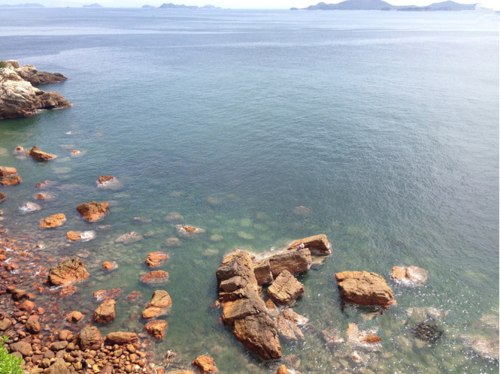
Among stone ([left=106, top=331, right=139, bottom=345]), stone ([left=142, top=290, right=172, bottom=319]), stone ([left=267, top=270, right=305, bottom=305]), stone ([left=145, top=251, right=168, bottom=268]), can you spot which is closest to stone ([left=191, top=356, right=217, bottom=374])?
stone ([left=106, top=331, right=139, bottom=345])

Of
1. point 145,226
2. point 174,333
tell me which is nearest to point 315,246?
point 174,333

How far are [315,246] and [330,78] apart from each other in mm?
83343

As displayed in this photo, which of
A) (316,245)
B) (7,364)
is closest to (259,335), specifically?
(316,245)

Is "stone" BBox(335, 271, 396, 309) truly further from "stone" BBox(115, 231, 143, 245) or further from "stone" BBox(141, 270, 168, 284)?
"stone" BBox(115, 231, 143, 245)

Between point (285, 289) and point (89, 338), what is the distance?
17744mm

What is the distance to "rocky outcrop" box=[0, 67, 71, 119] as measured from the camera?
77000 mm

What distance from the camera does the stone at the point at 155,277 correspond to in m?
35.2

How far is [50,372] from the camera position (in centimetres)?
2353

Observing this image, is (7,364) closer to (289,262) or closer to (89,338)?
(89,338)

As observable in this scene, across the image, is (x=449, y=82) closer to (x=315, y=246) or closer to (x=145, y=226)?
(x=315, y=246)

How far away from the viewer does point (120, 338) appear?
27562mm

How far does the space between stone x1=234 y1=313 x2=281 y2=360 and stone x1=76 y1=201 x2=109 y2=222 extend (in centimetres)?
2569

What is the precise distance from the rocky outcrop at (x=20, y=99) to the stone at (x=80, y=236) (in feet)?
179

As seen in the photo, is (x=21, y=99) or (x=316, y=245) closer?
(x=316, y=245)
